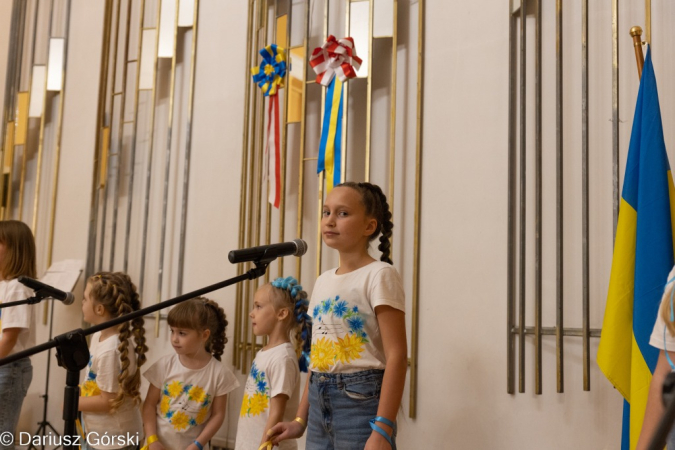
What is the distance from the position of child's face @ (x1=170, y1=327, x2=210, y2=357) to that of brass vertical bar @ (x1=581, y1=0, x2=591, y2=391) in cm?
153

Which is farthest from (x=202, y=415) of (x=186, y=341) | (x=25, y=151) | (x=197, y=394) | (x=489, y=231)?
(x=25, y=151)

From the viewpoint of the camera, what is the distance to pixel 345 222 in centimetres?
221

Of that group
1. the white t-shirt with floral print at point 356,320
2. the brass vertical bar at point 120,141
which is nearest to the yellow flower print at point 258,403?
the white t-shirt with floral print at point 356,320

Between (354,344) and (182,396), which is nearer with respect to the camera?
(354,344)

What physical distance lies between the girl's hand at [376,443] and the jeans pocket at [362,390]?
135mm

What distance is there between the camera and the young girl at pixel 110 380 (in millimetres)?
2893

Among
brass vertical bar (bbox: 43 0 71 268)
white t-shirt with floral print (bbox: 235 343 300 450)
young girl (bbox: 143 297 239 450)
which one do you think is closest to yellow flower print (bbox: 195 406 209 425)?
young girl (bbox: 143 297 239 450)

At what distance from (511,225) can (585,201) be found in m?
0.28

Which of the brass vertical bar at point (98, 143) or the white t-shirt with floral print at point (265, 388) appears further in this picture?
the brass vertical bar at point (98, 143)

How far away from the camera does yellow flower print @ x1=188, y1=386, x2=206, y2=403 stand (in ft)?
9.37

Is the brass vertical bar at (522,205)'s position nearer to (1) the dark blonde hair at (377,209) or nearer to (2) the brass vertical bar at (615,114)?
(2) the brass vertical bar at (615,114)

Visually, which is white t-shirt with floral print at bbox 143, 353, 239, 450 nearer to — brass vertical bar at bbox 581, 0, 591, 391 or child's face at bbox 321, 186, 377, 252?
child's face at bbox 321, 186, 377, 252

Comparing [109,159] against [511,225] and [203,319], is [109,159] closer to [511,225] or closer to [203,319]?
[203,319]

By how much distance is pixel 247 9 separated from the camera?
146 inches
